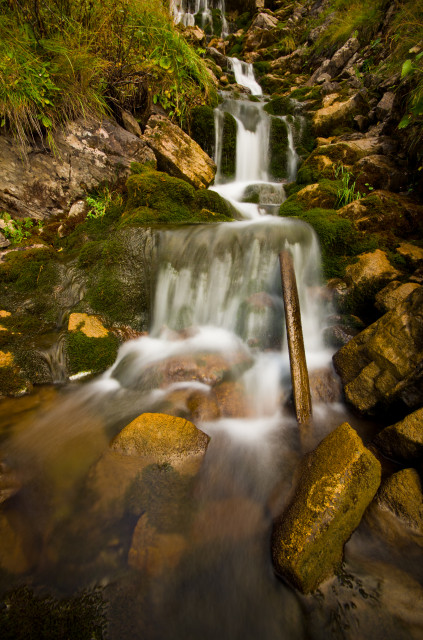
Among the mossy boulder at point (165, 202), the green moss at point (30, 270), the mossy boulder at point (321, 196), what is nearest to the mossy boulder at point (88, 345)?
the green moss at point (30, 270)

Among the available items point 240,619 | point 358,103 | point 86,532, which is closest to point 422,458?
point 240,619

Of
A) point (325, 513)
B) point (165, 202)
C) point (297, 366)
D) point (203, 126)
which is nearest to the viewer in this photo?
point (325, 513)

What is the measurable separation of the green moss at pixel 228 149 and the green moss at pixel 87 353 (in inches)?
253

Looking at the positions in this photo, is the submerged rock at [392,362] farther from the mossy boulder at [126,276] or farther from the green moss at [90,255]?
the green moss at [90,255]

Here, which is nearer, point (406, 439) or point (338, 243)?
point (406, 439)

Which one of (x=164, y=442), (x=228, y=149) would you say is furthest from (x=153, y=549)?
(x=228, y=149)

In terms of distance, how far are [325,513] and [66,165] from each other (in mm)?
6714

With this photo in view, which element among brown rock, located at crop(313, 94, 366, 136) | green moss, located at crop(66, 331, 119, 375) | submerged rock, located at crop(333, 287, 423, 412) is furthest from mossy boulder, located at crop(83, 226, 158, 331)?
brown rock, located at crop(313, 94, 366, 136)

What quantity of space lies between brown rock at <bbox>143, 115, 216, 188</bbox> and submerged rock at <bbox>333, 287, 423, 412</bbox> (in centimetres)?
540

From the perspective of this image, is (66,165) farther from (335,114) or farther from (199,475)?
(335,114)

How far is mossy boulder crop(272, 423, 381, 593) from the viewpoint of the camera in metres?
1.48

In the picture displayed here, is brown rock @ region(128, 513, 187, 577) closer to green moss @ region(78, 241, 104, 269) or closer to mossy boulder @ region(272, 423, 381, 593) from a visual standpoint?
mossy boulder @ region(272, 423, 381, 593)

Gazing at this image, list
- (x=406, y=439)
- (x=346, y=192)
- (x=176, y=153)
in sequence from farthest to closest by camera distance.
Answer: (x=176, y=153) < (x=346, y=192) < (x=406, y=439)

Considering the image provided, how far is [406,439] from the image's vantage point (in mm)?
2014
